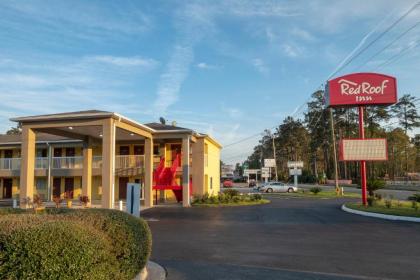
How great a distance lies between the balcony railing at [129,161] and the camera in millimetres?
31078

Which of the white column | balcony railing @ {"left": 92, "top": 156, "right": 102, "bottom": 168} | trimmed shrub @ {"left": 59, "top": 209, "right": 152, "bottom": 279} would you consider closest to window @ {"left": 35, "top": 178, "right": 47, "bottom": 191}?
balcony railing @ {"left": 92, "top": 156, "right": 102, "bottom": 168}

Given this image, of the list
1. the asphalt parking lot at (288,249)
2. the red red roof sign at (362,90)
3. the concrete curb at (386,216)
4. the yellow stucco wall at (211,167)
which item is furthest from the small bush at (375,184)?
the yellow stucco wall at (211,167)

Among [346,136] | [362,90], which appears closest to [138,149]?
[362,90]

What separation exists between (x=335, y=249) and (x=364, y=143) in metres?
16.1

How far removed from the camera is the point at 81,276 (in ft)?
15.8

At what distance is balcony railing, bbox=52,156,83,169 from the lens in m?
32.2

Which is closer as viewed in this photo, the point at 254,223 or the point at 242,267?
the point at 242,267

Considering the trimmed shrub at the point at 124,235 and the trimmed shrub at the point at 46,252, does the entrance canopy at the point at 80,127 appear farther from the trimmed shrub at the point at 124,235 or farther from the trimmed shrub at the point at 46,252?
the trimmed shrub at the point at 46,252

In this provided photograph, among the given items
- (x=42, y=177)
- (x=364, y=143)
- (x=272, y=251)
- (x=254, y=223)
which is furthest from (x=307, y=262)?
(x=42, y=177)

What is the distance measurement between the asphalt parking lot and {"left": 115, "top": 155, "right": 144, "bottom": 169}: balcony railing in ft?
47.0

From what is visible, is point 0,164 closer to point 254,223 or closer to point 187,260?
point 254,223

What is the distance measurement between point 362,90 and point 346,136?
183 ft

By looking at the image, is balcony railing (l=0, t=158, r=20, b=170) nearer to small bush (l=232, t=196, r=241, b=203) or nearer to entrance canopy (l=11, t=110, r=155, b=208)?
entrance canopy (l=11, t=110, r=155, b=208)

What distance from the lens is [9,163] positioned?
34.0m
